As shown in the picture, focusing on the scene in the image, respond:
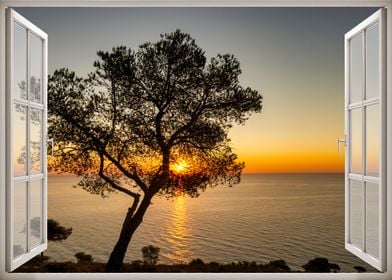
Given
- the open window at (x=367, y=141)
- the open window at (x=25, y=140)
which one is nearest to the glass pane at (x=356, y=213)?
the open window at (x=367, y=141)

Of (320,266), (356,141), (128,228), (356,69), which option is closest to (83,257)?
(128,228)

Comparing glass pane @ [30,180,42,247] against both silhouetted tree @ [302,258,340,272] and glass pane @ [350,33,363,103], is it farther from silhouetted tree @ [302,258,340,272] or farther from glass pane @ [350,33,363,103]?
silhouetted tree @ [302,258,340,272]

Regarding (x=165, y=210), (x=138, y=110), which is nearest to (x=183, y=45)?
(x=138, y=110)

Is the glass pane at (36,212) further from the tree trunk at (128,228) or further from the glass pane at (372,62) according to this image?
the tree trunk at (128,228)

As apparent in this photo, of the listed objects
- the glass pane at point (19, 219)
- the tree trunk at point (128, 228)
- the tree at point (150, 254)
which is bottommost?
the tree at point (150, 254)

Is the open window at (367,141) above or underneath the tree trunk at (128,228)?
above

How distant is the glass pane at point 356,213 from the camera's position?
2.93 m

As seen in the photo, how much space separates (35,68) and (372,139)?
2.08 metres

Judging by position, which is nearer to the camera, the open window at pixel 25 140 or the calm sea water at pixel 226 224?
the open window at pixel 25 140

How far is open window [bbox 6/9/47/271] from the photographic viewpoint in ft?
8.91

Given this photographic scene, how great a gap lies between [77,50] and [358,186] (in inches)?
378

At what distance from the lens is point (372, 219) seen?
2836mm

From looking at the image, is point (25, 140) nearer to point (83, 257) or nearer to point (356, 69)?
point (356, 69)

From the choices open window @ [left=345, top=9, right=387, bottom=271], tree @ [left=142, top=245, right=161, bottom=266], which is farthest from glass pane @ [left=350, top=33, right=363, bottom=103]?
tree @ [left=142, top=245, right=161, bottom=266]
